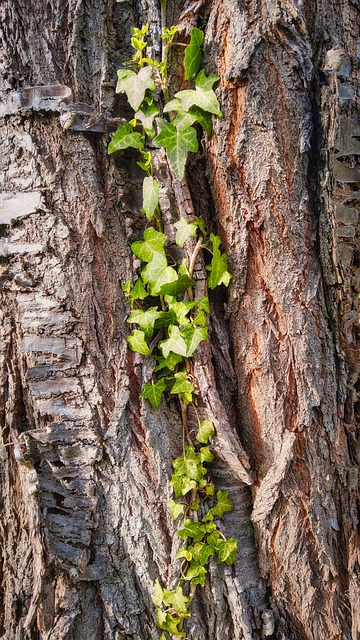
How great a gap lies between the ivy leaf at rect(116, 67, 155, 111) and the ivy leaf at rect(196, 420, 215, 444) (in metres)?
1.04

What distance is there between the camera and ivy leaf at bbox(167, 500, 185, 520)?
1605mm

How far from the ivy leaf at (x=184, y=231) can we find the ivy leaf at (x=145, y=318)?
0.23 metres

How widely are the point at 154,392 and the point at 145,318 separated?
A: 0.24 m

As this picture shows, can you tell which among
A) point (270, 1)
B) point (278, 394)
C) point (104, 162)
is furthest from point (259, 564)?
point (270, 1)

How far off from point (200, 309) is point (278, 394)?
0.38 metres

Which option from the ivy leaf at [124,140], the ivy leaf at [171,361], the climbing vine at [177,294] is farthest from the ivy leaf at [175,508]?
the ivy leaf at [124,140]

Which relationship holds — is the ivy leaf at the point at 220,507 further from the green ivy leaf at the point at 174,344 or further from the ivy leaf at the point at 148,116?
the ivy leaf at the point at 148,116

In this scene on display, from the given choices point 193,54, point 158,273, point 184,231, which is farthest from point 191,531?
point 193,54

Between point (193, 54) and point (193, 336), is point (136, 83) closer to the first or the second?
point (193, 54)

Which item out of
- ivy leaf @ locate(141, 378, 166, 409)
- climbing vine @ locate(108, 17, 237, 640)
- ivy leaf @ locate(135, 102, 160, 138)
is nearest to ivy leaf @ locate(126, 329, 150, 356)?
climbing vine @ locate(108, 17, 237, 640)

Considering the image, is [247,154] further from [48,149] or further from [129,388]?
[129,388]

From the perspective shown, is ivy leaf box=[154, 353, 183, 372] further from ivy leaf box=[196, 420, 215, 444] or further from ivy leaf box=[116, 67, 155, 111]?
ivy leaf box=[116, 67, 155, 111]

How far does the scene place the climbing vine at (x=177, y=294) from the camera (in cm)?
155

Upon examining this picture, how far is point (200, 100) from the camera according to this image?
1531 millimetres
